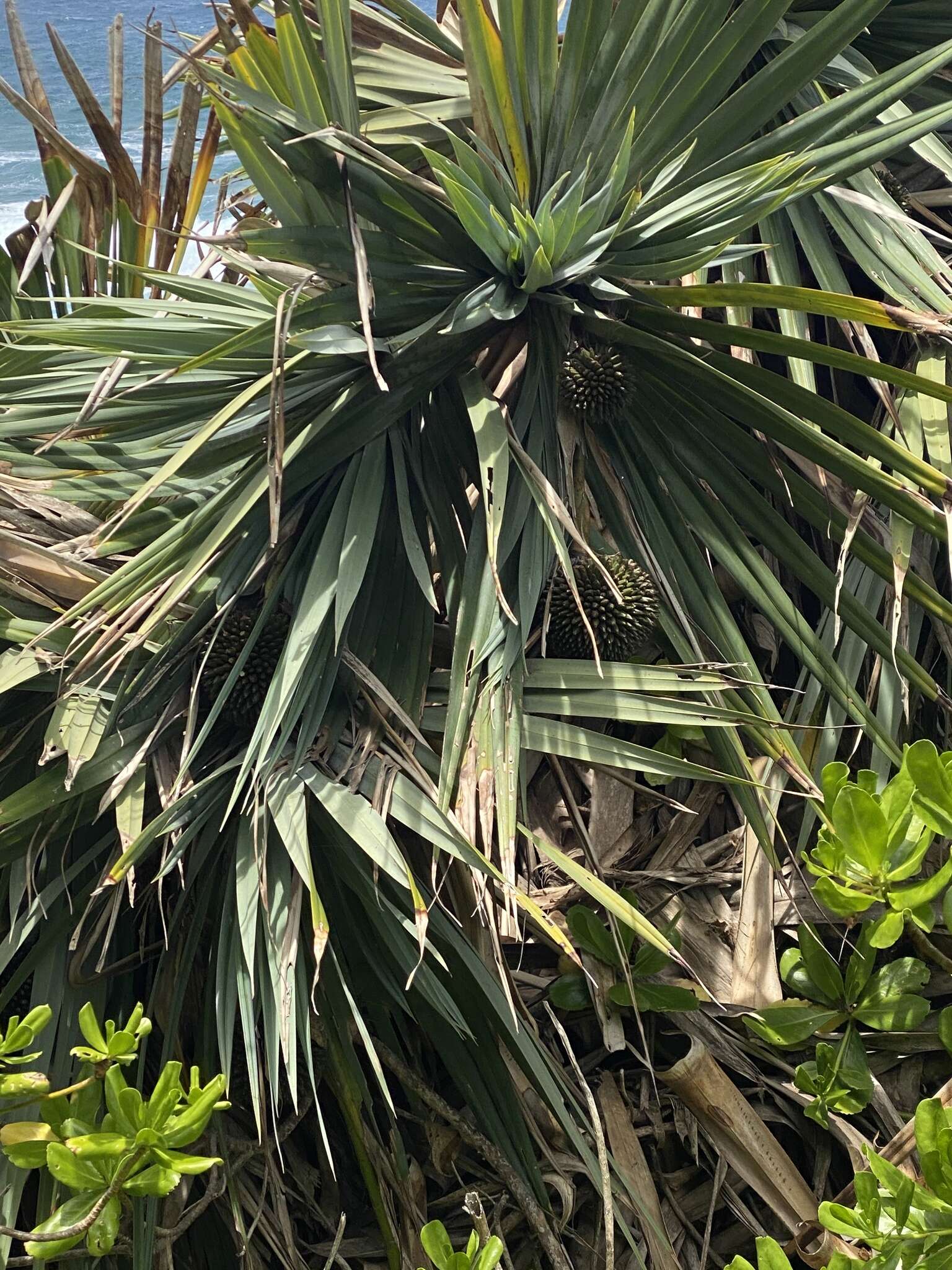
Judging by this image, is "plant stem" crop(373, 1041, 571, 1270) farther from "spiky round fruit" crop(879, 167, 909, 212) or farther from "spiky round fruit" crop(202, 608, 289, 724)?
"spiky round fruit" crop(879, 167, 909, 212)

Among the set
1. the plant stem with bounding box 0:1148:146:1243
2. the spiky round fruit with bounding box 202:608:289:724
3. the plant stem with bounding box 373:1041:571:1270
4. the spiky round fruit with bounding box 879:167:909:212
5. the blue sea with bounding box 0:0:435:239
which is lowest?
the plant stem with bounding box 373:1041:571:1270

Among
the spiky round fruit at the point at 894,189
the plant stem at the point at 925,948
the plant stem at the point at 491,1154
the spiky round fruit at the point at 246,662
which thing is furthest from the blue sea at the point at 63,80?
the plant stem at the point at 925,948

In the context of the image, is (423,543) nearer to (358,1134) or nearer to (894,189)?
(358,1134)

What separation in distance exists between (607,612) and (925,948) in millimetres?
396

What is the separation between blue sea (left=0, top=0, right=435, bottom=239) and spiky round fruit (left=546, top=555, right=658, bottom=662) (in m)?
4.97

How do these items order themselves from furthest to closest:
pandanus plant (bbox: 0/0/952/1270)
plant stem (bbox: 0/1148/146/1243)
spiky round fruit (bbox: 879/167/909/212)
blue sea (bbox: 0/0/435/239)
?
1. blue sea (bbox: 0/0/435/239)
2. spiky round fruit (bbox: 879/167/909/212)
3. pandanus plant (bbox: 0/0/952/1270)
4. plant stem (bbox: 0/1148/146/1243)

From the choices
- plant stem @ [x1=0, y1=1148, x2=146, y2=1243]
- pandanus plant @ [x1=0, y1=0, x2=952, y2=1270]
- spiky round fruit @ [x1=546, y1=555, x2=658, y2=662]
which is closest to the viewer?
plant stem @ [x1=0, y1=1148, x2=146, y2=1243]

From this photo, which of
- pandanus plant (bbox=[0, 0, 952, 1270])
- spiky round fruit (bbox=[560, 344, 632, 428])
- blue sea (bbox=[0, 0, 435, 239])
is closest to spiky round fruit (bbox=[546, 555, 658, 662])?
pandanus plant (bbox=[0, 0, 952, 1270])

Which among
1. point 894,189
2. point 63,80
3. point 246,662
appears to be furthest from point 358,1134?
point 63,80

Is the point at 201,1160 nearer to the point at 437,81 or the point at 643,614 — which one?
the point at 643,614

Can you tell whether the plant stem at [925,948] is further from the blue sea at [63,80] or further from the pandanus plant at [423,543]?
the blue sea at [63,80]

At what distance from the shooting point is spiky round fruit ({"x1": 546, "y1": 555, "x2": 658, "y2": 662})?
3.08ft

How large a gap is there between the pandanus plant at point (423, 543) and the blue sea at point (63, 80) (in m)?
4.82

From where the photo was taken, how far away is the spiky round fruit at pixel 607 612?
94 cm
